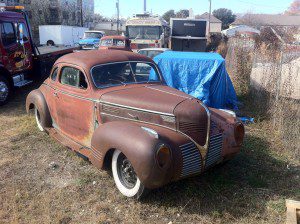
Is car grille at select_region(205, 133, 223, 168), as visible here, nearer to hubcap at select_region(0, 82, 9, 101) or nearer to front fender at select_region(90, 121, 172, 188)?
front fender at select_region(90, 121, 172, 188)

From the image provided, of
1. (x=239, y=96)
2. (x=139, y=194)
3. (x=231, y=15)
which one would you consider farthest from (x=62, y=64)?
(x=231, y=15)

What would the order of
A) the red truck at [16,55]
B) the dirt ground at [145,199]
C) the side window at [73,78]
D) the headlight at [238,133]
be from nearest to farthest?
the dirt ground at [145,199], the headlight at [238,133], the side window at [73,78], the red truck at [16,55]

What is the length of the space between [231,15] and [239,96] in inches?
2610

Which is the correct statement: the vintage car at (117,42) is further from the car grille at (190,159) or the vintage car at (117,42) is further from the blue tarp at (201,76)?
the car grille at (190,159)

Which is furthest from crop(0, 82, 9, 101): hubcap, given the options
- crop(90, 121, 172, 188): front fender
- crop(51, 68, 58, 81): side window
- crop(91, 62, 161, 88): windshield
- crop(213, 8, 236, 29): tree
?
crop(213, 8, 236, 29): tree

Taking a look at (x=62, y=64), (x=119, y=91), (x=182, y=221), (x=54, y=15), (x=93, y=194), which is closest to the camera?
(x=182, y=221)

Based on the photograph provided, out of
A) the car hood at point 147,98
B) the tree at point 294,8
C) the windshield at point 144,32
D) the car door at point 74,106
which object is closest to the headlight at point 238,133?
the car hood at point 147,98

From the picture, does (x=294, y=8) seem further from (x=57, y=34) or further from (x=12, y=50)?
(x=12, y=50)

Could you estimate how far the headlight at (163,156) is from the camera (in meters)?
3.43

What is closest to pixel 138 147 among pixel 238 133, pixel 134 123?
pixel 134 123

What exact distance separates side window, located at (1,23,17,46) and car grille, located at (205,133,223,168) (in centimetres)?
697

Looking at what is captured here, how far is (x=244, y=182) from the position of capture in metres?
4.37

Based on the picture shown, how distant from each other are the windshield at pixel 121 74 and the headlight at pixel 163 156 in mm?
1704

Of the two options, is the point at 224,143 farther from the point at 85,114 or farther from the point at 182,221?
the point at 85,114
